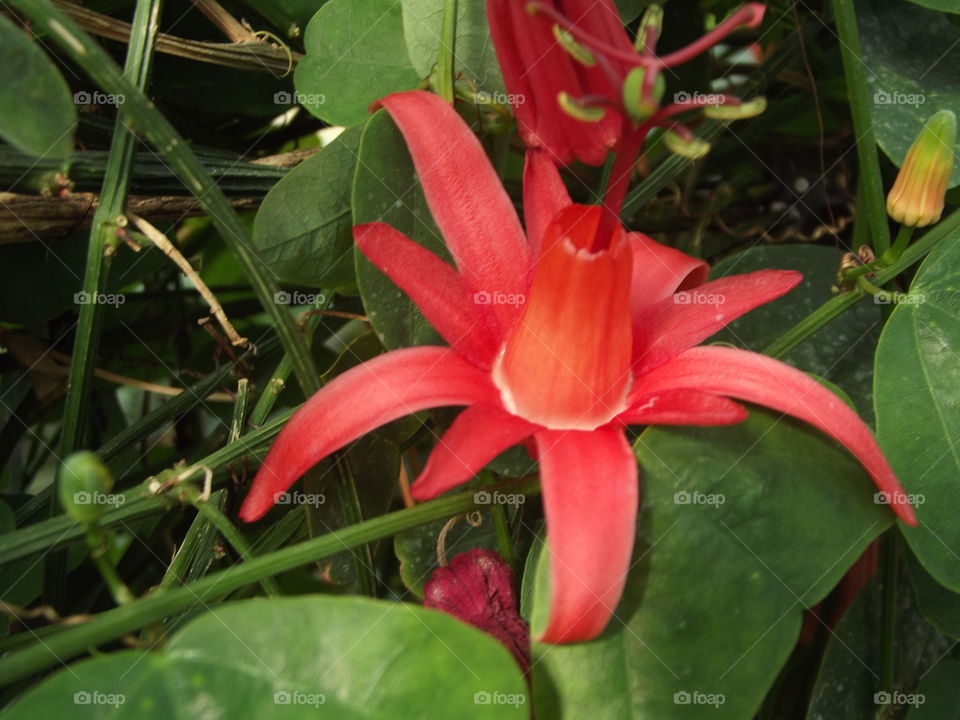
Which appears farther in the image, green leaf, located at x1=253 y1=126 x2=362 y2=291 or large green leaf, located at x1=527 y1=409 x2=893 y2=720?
green leaf, located at x1=253 y1=126 x2=362 y2=291

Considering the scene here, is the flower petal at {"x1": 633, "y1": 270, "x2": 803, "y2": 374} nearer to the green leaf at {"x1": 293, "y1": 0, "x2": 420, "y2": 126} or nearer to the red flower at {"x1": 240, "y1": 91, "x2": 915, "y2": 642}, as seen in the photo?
the red flower at {"x1": 240, "y1": 91, "x2": 915, "y2": 642}

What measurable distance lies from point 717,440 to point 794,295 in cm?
26

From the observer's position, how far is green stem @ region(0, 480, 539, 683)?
48 centimetres

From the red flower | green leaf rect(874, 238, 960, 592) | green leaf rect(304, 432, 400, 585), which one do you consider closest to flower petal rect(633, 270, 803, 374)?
the red flower

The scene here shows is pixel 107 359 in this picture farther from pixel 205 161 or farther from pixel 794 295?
pixel 794 295

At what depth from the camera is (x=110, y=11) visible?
82 cm

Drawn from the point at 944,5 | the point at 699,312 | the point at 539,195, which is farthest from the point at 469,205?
the point at 944,5

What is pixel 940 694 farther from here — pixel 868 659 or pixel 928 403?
pixel 928 403

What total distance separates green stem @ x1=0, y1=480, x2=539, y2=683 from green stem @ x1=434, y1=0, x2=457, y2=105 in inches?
11.0

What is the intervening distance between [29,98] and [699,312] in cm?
39

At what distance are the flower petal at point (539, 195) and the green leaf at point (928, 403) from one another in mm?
237

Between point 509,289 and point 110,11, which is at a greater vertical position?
point 110,11

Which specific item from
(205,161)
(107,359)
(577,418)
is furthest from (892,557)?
(107,359)

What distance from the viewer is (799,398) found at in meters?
0.55
